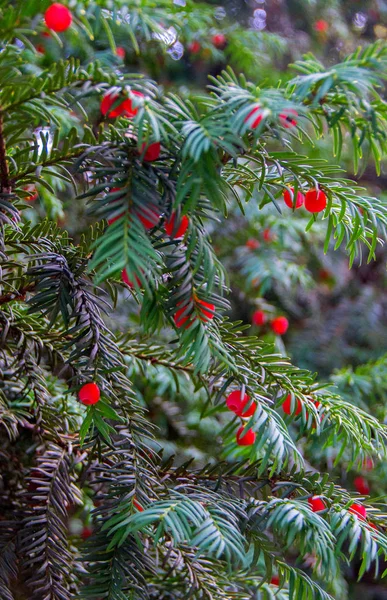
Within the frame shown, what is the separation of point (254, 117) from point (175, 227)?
113 millimetres

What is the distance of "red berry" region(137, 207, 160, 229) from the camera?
18.1 inches

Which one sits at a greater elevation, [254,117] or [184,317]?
[254,117]

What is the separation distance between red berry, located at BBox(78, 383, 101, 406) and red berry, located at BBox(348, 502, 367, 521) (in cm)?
28

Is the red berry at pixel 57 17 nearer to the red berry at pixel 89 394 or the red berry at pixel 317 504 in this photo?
the red berry at pixel 89 394

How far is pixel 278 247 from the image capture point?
169 cm

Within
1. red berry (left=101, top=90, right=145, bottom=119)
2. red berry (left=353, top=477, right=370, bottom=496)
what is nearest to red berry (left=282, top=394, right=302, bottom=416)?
red berry (left=101, top=90, right=145, bottom=119)

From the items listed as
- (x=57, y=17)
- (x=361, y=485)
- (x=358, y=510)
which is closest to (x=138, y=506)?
(x=358, y=510)

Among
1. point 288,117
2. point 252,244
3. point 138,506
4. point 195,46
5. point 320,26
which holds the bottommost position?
point 252,244

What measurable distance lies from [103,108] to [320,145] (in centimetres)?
148

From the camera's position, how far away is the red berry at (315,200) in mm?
525

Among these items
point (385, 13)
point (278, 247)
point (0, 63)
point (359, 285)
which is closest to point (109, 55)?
point (0, 63)

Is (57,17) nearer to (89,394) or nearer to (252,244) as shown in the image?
(89,394)

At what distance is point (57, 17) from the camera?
0.43 m

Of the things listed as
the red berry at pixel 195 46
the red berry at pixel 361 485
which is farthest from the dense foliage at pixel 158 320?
the red berry at pixel 195 46
